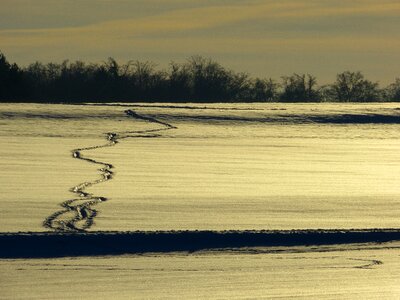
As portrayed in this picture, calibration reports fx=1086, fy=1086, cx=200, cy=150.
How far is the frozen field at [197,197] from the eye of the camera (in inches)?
190

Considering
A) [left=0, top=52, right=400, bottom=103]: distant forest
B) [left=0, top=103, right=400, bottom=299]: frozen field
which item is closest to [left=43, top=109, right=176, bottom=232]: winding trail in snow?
[left=0, top=103, right=400, bottom=299]: frozen field

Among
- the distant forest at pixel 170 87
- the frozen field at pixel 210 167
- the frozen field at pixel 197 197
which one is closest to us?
the frozen field at pixel 197 197

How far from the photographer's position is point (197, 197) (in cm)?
761

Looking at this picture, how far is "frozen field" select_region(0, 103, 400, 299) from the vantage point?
4.84 metres

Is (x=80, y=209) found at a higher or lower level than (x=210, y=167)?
higher

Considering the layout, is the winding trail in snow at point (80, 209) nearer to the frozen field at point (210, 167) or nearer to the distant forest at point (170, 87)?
the frozen field at point (210, 167)

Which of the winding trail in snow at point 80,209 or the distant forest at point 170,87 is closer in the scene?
the winding trail in snow at point 80,209

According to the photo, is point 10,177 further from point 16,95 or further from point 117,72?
point 117,72

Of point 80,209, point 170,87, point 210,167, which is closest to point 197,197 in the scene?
point 80,209

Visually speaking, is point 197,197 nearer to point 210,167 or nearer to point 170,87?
point 210,167

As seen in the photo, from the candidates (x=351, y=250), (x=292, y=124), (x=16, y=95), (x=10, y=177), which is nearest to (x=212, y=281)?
(x=351, y=250)

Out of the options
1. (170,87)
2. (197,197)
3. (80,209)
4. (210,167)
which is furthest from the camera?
(170,87)

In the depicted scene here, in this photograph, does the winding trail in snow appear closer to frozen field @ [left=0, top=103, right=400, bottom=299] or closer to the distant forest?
frozen field @ [left=0, top=103, right=400, bottom=299]

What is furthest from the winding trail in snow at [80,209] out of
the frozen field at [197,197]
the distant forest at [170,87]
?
the distant forest at [170,87]
